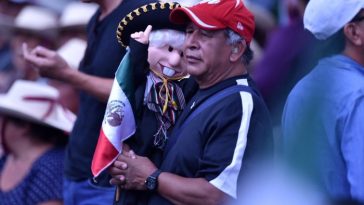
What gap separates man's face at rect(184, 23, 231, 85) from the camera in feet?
11.7

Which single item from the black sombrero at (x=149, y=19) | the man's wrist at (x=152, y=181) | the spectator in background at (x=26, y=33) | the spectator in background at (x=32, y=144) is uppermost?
the black sombrero at (x=149, y=19)

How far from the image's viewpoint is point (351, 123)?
A: 357 centimetres

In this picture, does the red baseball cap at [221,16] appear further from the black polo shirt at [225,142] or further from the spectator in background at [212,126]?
the black polo shirt at [225,142]

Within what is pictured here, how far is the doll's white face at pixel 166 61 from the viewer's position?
145 inches

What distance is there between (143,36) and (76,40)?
2.37 metres

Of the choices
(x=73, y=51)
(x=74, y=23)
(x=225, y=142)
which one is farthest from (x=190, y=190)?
(x=74, y=23)

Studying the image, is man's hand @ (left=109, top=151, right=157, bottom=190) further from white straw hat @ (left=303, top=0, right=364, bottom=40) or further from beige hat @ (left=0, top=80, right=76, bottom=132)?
beige hat @ (left=0, top=80, right=76, bottom=132)

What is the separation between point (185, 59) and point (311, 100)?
1.71 m

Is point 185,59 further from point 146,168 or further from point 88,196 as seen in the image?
point 88,196

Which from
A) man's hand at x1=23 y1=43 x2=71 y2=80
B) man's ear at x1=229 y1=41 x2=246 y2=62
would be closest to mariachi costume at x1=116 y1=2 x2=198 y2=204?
man's ear at x1=229 y1=41 x2=246 y2=62

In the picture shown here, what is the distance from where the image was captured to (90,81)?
4371 mm

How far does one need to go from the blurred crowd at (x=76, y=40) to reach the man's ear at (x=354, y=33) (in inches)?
21.6

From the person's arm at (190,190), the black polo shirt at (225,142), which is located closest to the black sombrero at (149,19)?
the black polo shirt at (225,142)

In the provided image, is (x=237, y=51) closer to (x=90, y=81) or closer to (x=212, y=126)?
(x=212, y=126)
